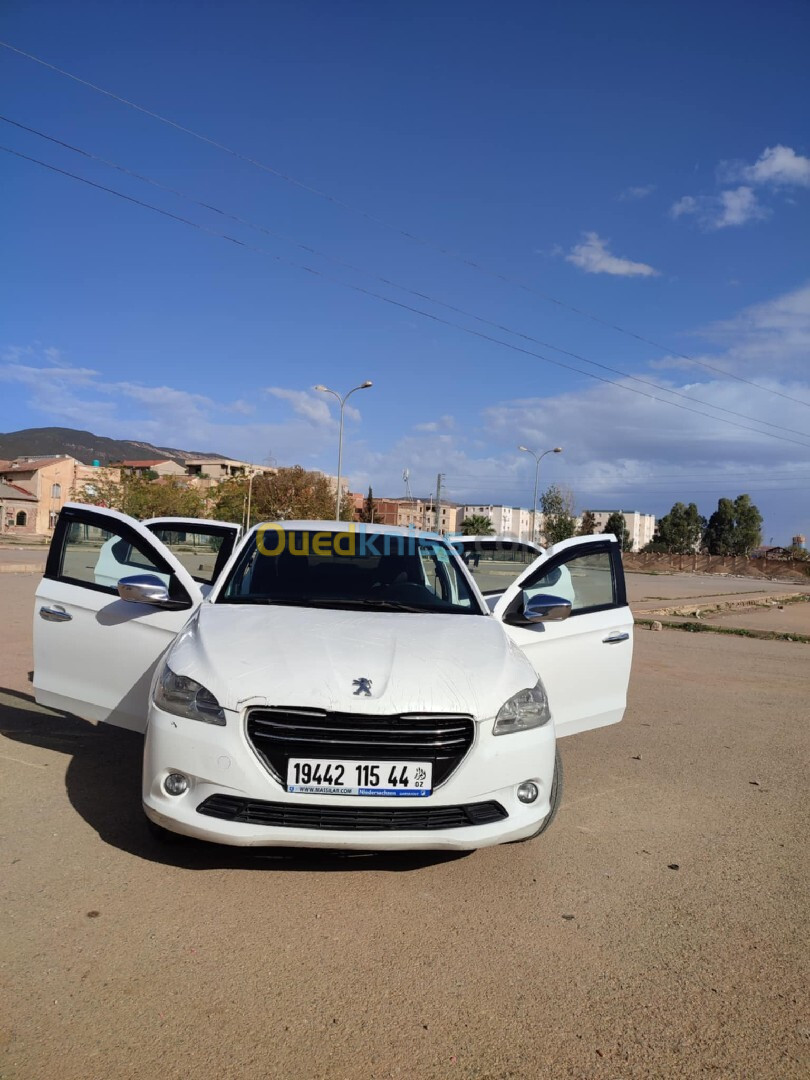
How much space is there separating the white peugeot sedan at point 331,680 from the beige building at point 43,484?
281ft

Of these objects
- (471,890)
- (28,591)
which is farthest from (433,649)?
(28,591)

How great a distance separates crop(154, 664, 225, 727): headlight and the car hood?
0.12ft

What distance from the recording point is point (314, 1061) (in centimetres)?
220

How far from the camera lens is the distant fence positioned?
75000 mm

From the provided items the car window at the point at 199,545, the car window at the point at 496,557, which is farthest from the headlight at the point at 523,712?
the car window at the point at 199,545

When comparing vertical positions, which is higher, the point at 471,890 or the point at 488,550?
the point at 488,550

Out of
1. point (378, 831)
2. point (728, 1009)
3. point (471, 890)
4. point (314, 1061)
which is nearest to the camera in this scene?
point (314, 1061)

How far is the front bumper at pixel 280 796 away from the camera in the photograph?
9.82ft

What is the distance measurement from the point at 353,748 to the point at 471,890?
89 cm

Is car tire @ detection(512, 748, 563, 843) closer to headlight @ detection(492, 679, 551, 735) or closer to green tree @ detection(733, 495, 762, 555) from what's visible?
headlight @ detection(492, 679, 551, 735)

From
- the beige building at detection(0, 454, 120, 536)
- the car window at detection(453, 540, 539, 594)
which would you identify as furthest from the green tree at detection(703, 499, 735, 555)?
the car window at detection(453, 540, 539, 594)

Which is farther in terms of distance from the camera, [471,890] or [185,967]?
[471,890]

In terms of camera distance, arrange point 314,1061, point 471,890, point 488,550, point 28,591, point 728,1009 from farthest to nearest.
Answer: point 28,591, point 488,550, point 471,890, point 728,1009, point 314,1061

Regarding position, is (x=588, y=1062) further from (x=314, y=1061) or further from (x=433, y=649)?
(x=433, y=649)
